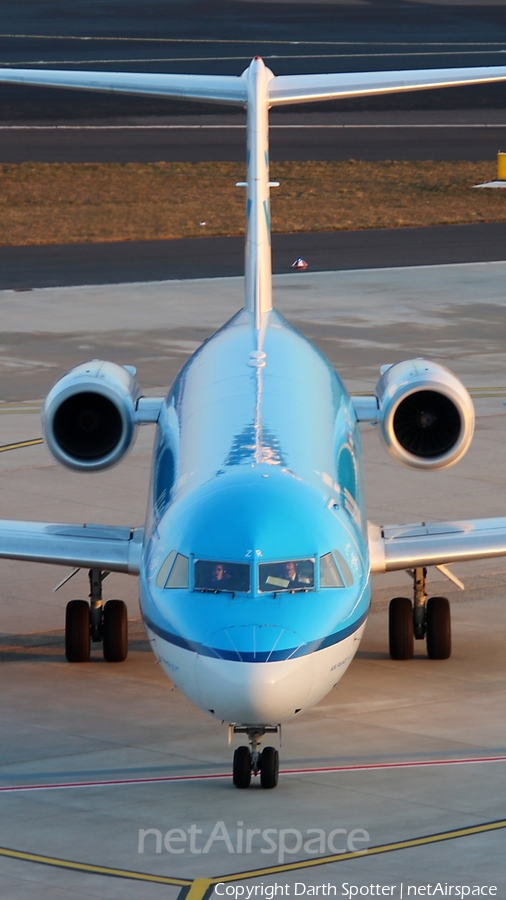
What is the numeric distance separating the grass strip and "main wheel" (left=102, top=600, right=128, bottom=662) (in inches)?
1072

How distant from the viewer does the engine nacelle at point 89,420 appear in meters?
17.1

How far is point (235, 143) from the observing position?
56.7 meters

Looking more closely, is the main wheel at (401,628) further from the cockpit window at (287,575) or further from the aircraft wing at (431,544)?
the cockpit window at (287,575)

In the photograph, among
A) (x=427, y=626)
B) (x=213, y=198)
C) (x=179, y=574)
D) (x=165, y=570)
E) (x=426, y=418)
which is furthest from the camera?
(x=213, y=198)

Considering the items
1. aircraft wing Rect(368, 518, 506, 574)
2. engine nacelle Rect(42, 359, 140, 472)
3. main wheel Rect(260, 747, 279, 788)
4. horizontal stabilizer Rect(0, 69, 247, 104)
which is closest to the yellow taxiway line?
main wheel Rect(260, 747, 279, 788)

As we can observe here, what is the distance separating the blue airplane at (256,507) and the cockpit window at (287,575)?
1cm

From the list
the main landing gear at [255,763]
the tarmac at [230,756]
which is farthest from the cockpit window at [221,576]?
the tarmac at [230,756]

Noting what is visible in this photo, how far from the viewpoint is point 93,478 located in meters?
23.9

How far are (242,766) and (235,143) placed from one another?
45.0 m

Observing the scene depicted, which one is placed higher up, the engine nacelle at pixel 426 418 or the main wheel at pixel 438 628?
the engine nacelle at pixel 426 418

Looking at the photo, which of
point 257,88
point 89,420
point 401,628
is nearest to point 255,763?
point 401,628

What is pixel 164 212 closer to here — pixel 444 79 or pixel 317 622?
pixel 444 79

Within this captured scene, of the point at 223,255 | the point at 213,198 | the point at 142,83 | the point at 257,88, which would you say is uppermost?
the point at 213,198

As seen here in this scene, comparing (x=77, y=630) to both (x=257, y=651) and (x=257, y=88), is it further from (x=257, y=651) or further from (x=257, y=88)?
(x=257, y=88)
